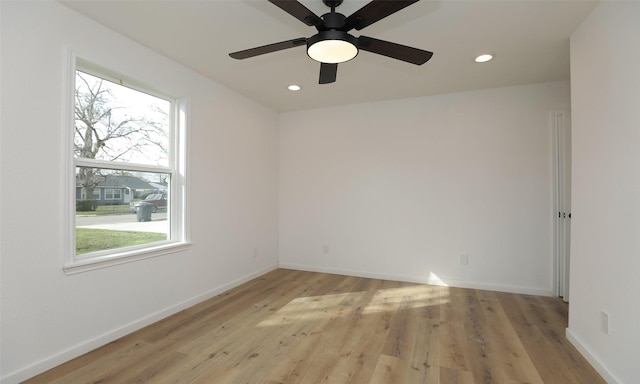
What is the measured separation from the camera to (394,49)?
6.22ft

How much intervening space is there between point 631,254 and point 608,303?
0.43 metres

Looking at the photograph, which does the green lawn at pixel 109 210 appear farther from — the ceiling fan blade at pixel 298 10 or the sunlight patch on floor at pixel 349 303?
the ceiling fan blade at pixel 298 10

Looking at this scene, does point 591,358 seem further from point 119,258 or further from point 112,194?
point 112,194

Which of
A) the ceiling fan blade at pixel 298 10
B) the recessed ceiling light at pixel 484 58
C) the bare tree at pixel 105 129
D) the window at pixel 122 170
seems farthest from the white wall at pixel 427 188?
the ceiling fan blade at pixel 298 10

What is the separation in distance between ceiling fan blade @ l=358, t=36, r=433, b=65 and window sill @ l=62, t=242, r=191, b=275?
2.45 meters

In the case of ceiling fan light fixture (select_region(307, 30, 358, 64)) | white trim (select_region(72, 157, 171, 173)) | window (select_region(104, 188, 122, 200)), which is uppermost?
ceiling fan light fixture (select_region(307, 30, 358, 64))

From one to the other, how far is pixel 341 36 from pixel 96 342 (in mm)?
2800

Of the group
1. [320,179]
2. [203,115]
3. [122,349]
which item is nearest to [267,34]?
[203,115]

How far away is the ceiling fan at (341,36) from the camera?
1.55 metres

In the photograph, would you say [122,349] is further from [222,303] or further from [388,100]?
[388,100]

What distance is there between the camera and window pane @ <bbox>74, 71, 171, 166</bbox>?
2.31m

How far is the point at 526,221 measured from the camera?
11.6ft

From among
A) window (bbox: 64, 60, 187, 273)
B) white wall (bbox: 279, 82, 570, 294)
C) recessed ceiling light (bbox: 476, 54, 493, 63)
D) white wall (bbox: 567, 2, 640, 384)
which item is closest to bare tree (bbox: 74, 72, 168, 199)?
window (bbox: 64, 60, 187, 273)

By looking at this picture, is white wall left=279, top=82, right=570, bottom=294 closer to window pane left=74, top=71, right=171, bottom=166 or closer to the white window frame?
the white window frame
